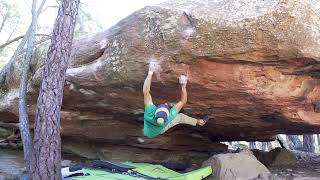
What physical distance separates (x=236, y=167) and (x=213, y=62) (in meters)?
2.40

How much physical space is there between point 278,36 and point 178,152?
5.64m

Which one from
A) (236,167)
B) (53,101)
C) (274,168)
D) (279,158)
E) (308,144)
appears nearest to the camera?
(53,101)

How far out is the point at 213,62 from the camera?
655 centimetres

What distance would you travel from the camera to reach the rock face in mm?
6148

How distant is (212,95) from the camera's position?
7430 mm

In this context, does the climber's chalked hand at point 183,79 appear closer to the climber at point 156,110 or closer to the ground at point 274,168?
the climber at point 156,110

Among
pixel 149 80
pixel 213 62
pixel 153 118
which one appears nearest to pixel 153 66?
pixel 149 80

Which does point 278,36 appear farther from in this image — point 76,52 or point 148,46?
point 76,52

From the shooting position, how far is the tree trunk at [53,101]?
6.17m

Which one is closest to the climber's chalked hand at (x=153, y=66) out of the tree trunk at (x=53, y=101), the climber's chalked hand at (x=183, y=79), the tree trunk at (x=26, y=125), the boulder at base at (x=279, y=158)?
the climber's chalked hand at (x=183, y=79)

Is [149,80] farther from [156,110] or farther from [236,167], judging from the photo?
[236,167]

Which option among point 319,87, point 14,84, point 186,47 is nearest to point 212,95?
point 186,47

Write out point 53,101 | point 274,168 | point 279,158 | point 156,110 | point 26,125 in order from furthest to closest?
point 279,158
point 274,168
point 26,125
point 156,110
point 53,101

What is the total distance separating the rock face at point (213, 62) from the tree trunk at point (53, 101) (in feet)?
2.95
